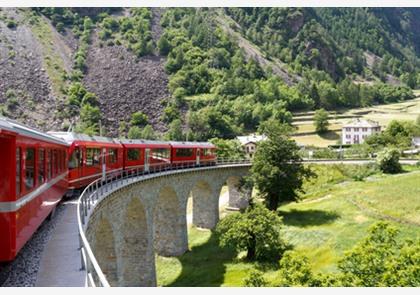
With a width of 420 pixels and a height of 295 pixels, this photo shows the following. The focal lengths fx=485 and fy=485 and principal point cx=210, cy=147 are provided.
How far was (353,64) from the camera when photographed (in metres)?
191

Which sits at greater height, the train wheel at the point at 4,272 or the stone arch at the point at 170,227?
the train wheel at the point at 4,272

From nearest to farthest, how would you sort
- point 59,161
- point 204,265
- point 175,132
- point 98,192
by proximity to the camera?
1. point 59,161
2. point 98,192
3. point 204,265
4. point 175,132

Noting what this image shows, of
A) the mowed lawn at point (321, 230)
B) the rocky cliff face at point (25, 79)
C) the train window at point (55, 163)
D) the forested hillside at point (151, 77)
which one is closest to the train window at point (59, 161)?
the train window at point (55, 163)

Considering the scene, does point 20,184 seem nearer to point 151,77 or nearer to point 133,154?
point 133,154

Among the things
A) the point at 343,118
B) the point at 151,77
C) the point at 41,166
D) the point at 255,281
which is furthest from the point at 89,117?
the point at 41,166

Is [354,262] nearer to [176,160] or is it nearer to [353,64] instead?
[176,160]

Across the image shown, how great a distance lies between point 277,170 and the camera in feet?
128

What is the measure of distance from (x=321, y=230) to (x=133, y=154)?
1421 cm

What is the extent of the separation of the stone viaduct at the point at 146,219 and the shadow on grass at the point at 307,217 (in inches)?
282

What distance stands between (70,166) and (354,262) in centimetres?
1264

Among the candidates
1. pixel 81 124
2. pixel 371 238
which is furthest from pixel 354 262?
pixel 81 124

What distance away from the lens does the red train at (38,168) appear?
923 centimetres

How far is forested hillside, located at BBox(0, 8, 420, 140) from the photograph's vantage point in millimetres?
100688

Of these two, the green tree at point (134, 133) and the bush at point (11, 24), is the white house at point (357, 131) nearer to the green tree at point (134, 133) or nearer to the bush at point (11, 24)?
the green tree at point (134, 133)
